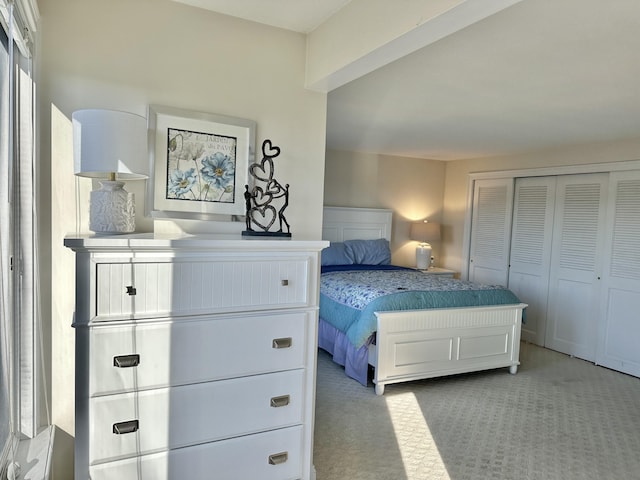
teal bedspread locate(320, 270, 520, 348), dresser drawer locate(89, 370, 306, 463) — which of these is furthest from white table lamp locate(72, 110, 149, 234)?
teal bedspread locate(320, 270, 520, 348)

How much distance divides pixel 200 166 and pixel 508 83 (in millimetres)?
1991

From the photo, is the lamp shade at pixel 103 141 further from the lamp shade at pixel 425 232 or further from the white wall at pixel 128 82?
the lamp shade at pixel 425 232

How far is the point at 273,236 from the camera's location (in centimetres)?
194

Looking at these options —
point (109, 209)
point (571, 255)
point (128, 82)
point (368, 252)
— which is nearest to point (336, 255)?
point (368, 252)

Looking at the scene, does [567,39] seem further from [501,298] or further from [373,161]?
[373,161]

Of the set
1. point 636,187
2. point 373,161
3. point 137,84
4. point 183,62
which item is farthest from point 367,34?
point 373,161

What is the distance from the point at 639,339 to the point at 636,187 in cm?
146

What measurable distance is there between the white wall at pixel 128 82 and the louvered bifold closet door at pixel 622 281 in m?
3.69

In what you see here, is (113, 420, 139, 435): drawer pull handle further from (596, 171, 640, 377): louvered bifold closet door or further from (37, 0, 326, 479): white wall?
(596, 171, 640, 377): louvered bifold closet door

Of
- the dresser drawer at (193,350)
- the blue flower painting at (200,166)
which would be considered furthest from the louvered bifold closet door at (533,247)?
the blue flower painting at (200,166)

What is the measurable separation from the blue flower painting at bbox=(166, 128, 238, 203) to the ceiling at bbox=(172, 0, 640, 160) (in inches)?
23.7

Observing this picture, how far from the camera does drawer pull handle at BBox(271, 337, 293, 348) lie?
177 centimetres

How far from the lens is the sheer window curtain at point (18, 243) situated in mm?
1324

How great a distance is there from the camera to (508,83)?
2.73 metres
